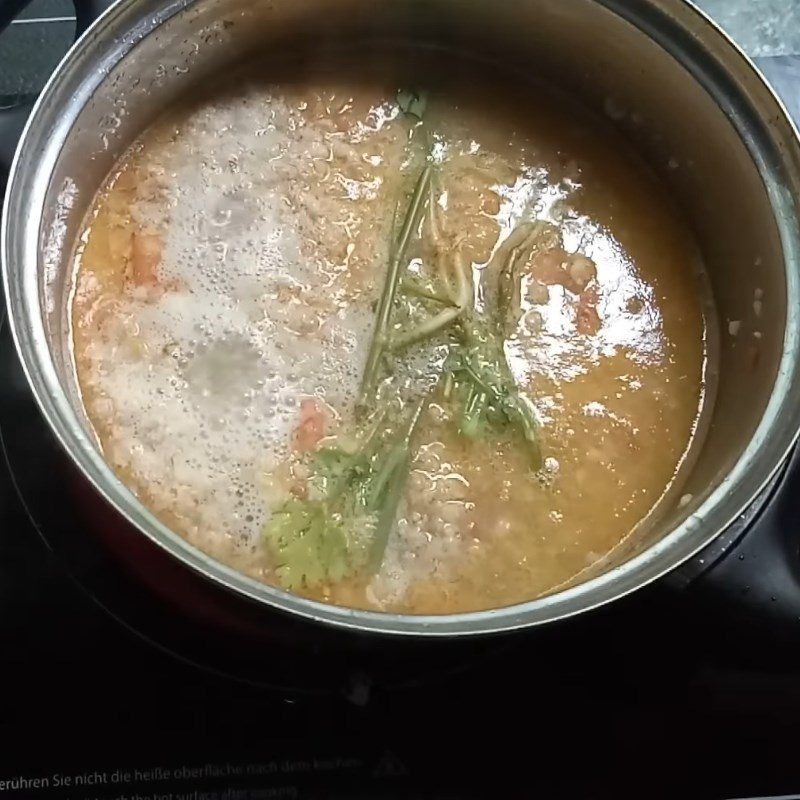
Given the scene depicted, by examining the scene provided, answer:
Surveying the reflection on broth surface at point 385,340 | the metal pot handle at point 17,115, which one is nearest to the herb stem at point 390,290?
the reflection on broth surface at point 385,340

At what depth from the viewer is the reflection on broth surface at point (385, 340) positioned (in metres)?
0.97

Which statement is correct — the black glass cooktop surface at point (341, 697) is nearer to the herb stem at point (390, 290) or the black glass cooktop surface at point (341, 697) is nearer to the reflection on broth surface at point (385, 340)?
the reflection on broth surface at point (385, 340)

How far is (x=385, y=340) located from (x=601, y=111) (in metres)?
0.42

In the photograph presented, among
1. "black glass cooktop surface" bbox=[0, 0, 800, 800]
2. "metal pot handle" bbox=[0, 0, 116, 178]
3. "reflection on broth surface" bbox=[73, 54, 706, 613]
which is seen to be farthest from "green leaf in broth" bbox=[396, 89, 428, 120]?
"black glass cooktop surface" bbox=[0, 0, 800, 800]

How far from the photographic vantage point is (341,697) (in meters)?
0.93

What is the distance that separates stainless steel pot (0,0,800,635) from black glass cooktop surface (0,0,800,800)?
10 cm

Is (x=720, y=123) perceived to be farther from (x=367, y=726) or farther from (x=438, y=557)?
(x=367, y=726)

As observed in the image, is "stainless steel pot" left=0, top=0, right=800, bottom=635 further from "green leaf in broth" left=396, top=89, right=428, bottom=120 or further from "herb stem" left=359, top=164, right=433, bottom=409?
"herb stem" left=359, top=164, right=433, bottom=409

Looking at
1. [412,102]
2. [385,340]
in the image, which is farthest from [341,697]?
[412,102]

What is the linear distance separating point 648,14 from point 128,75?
1.72ft

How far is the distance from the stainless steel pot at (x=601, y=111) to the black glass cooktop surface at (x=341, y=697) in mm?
97

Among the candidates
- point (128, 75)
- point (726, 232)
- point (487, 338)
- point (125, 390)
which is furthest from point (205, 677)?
point (726, 232)

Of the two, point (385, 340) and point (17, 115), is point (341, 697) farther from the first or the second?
point (17, 115)

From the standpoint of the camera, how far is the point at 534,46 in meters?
1.17
